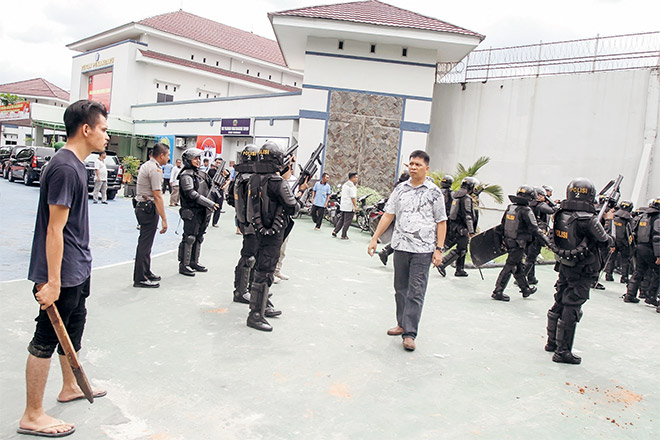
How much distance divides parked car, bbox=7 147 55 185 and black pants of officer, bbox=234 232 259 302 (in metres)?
16.8

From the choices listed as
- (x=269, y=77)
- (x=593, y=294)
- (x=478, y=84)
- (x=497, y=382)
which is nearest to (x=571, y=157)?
(x=478, y=84)

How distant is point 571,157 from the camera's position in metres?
16.2

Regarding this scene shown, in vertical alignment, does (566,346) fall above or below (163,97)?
below

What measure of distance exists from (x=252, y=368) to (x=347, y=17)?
1669cm

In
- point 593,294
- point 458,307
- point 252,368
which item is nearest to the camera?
point 252,368

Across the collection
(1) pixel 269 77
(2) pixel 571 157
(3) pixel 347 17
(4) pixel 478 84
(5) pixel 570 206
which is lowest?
(5) pixel 570 206

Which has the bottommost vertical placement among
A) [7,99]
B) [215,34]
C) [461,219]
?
[461,219]

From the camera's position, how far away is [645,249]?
27.7 ft

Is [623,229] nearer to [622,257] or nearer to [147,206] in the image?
[622,257]

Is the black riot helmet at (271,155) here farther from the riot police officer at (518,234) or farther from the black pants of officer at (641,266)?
the black pants of officer at (641,266)

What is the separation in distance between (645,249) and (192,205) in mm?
7714

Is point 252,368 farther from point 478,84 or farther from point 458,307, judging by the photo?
point 478,84

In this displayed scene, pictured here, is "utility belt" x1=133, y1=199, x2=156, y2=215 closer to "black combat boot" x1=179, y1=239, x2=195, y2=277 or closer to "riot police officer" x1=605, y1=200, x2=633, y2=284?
"black combat boot" x1=179, y1=239, x2=195, y2=277

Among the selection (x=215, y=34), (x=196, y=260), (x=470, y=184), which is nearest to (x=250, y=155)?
(x=196, y=260)
